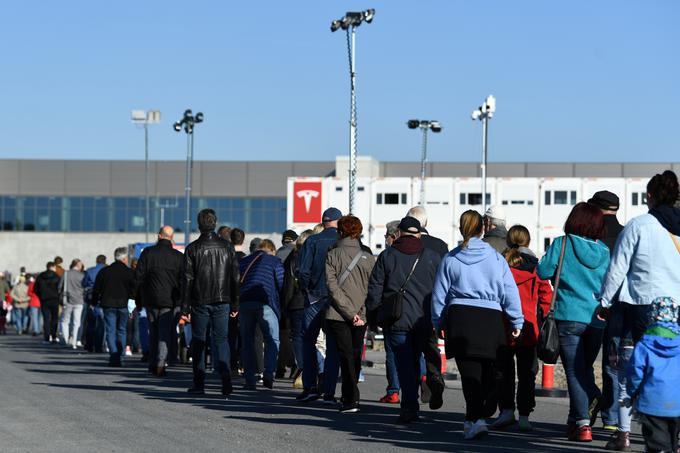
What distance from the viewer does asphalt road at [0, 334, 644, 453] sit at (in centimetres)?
998

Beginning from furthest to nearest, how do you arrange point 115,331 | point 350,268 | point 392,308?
point 115,331 → point 350,268 → point 392,308

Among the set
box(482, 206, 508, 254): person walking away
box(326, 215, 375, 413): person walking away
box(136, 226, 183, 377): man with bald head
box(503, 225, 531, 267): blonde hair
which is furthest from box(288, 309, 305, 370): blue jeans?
box(503, 225, 531, 267): blonde hair

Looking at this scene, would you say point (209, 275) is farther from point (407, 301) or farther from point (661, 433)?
point (661, 433)

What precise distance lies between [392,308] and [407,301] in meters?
0.14

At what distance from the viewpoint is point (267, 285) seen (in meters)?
15.9

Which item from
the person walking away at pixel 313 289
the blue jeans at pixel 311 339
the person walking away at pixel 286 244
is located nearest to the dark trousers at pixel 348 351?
the person walking away at pixel 313 289

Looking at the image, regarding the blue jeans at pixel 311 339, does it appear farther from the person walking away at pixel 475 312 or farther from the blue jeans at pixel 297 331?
the person walking away at pixel 475 312

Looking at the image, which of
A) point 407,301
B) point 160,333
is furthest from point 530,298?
point 160,333

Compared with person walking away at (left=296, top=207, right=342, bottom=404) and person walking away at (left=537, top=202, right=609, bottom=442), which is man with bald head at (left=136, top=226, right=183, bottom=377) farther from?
person walking away at (left=537, top=202, right=609, bottom=442)

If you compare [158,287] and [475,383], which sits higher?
[158,287]

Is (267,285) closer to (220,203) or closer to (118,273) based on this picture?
(118,273)

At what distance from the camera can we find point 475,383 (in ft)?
34.1

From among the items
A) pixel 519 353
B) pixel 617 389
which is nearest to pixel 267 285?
pixel 519 353

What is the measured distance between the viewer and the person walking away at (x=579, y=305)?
10453 millimetres
